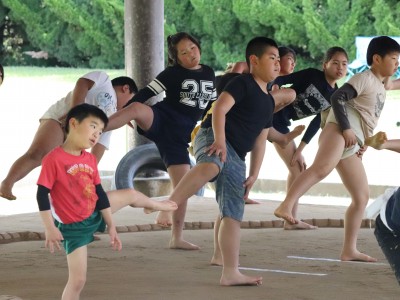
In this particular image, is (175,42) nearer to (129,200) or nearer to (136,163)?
(129,200)

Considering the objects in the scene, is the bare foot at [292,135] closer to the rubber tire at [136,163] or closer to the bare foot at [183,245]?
the bare foot at [183,245]

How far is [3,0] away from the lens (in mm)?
19750

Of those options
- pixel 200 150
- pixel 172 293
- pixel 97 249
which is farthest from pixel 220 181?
pixel 97 249

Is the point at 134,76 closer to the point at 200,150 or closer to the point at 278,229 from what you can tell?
the point at 278,229

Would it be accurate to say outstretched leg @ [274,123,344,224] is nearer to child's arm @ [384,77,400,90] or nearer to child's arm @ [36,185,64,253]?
child's arm @ [384,77,400,90]

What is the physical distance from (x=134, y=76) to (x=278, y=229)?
2292 millimetres

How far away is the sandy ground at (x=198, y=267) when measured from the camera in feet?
15.3

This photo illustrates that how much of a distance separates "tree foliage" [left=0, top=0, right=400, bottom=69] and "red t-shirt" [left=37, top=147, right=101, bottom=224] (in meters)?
12.4

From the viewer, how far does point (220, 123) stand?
4.71 metres

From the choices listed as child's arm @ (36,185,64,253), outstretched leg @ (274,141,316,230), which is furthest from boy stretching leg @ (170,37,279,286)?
outstretched leg @ (274,141,316,230)

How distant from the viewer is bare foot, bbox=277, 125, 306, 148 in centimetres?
568

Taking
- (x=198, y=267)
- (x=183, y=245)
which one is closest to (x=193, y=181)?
(x=198, y=267)

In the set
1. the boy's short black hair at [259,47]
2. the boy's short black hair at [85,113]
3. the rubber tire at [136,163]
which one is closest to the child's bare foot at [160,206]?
the boy's short black hair at [85,113]

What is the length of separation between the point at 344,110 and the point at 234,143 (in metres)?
0.68
